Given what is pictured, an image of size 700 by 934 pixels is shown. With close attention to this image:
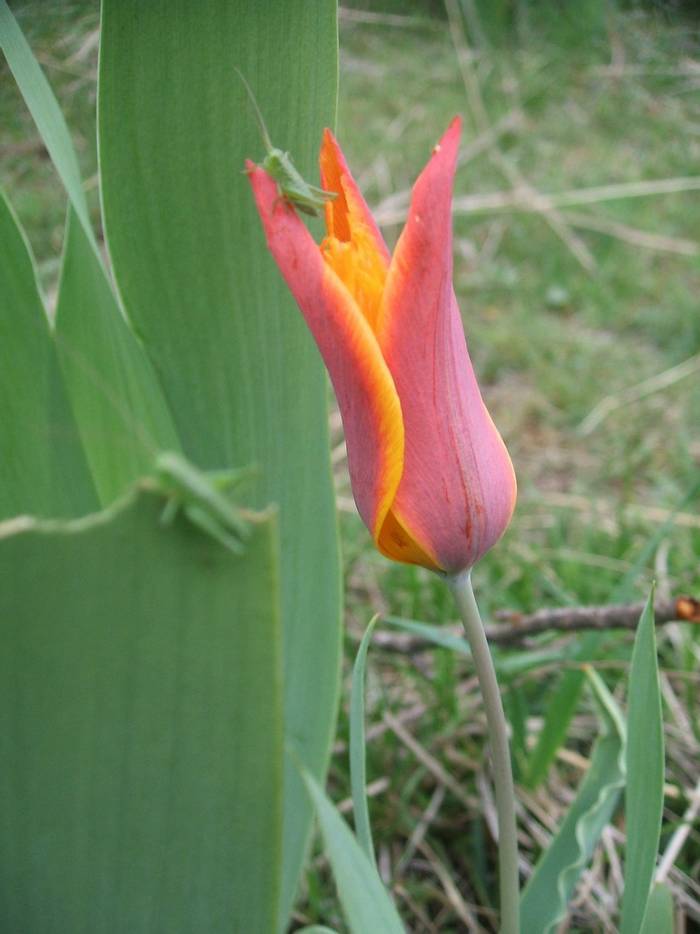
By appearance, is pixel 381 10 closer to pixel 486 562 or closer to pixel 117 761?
pixel 486 562

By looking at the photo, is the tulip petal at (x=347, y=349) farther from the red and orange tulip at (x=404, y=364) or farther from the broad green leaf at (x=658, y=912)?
the broad green leaf at (x=658, y=912)

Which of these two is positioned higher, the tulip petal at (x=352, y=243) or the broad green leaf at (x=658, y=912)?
the tulip petal at (x=352, y=243)

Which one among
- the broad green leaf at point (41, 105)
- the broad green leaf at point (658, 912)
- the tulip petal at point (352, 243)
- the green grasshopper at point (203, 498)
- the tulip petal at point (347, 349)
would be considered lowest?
the broad green leaf at point (658, 912)

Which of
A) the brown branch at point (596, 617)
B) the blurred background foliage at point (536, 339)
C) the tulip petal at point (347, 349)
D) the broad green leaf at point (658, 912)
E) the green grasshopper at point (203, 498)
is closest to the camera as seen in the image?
the green grasshopper at point (203, 498)

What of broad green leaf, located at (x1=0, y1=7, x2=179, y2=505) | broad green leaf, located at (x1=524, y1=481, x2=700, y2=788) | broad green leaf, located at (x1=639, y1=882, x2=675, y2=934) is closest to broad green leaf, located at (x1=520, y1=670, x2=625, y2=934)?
broad green leaf, located at (x1=639, y1=882, x2=675, y2=934)

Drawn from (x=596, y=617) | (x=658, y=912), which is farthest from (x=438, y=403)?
(x=596, y=617)

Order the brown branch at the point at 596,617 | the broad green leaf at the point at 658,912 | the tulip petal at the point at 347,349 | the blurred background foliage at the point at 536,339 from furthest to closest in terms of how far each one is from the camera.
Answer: the blurred background foliage at the point at 536,339, the brown branch at the point at 596,617, the broad green leaf at the point at 658,912, the tulip petal at the point at 347,349

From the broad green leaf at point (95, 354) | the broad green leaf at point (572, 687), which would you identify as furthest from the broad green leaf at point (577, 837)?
the broad green leaf at point (95, 354)
